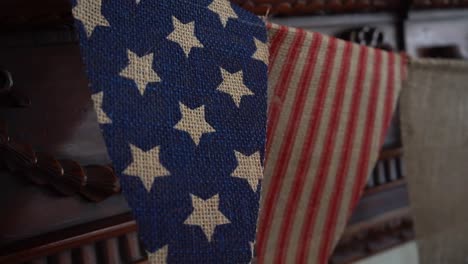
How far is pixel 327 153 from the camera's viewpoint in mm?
768

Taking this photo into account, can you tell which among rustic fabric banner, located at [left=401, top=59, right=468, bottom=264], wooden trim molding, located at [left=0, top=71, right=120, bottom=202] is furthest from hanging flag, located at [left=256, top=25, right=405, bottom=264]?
wooden trim molding, located at [left=0, top=71, right=120, bottom=202]

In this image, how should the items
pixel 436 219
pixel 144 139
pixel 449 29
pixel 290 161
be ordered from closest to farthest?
pixel 144 139 < pixel 290 161 < pixel 436 219 < pixel 449 29

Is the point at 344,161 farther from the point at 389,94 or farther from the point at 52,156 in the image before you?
the point at 52,156

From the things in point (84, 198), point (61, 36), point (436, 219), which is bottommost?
point (436, 219)

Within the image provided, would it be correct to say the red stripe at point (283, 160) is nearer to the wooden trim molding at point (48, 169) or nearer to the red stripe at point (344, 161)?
the red stripe at point (344, 161)

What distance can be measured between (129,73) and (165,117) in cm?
6

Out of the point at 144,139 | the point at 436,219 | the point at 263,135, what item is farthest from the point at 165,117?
the point at 436,219

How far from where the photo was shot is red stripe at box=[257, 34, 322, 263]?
0.71 m

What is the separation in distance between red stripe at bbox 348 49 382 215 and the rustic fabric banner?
0.39 ft

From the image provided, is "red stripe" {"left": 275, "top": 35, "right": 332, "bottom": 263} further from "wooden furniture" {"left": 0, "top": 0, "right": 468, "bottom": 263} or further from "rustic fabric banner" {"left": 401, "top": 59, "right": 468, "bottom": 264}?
"rustic fabric banner" {"left": 401, "top": 59, "right": 468, "bottom": 264}

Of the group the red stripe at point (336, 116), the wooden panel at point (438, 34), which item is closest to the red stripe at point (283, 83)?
the red stripe at point (336, 116)

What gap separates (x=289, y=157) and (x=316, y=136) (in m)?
0.07

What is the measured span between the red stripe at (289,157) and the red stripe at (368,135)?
12cm

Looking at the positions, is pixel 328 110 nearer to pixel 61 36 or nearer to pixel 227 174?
pixel 227 174
